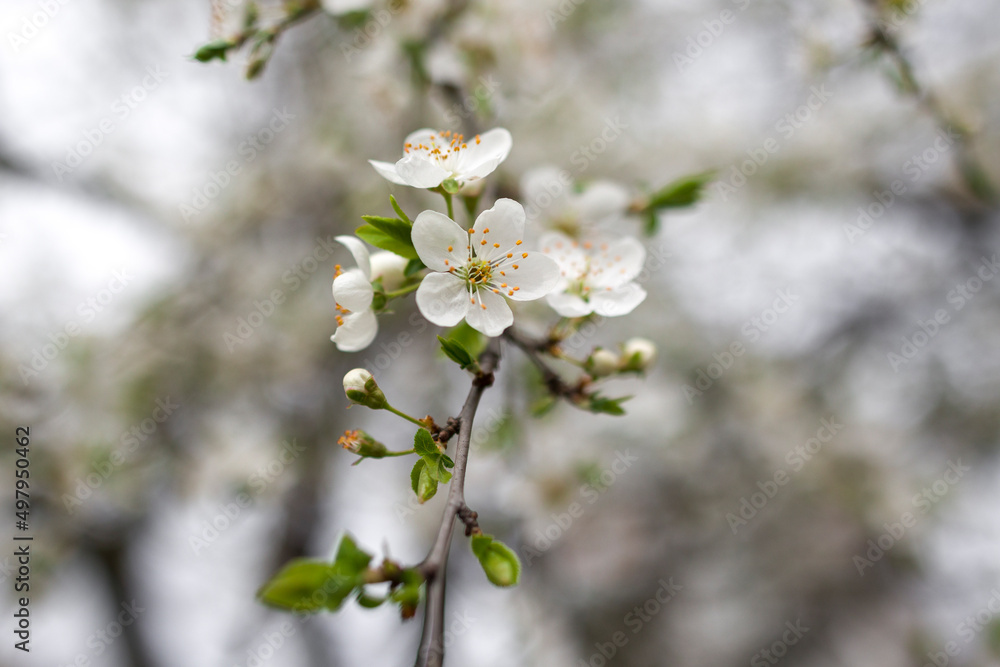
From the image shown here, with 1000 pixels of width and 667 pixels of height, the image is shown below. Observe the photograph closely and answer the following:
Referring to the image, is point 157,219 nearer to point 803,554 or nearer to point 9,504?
point 9,504

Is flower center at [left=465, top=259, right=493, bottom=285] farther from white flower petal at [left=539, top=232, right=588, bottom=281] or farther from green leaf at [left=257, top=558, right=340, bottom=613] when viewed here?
green leaf at [left=257, top=558, right=340, bottom=613]

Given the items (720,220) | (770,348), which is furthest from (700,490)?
(720,220)

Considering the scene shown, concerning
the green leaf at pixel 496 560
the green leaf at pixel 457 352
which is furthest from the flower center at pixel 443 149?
the green leaf at pixel 496 560

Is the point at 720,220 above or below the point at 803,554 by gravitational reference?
above

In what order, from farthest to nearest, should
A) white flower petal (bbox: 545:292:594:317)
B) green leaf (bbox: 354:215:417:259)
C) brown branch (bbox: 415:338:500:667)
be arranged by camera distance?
white flower petal (bbox: 545:292:594:317) < green leaf (bbox: 354:215:417:259) < brown branch (bbox: 415:338:500:667)

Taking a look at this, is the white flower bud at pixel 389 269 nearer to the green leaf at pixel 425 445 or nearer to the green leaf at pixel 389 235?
the green leaf at pixel 389 235

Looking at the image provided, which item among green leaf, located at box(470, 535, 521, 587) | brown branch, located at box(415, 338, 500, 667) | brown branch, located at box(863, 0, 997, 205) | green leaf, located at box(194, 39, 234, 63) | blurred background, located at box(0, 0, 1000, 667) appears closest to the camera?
brown branch, located at box(415, 338, 500, 667)

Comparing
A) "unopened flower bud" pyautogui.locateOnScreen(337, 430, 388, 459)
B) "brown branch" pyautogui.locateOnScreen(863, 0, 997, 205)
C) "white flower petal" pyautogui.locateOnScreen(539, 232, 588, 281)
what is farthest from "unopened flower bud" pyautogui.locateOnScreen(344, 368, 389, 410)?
"brown branch" pyautogui.locateOnScreen(863, 0, 997, 205)
